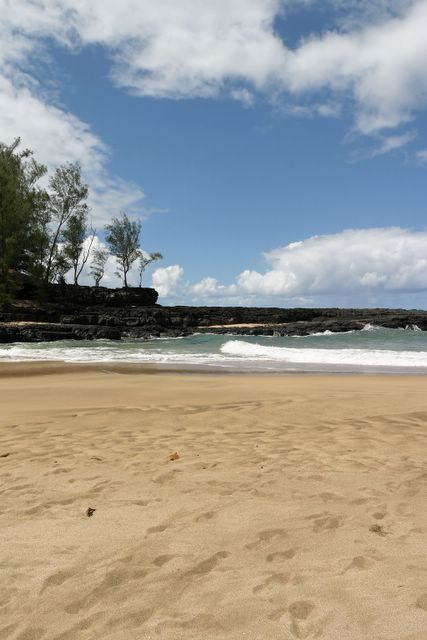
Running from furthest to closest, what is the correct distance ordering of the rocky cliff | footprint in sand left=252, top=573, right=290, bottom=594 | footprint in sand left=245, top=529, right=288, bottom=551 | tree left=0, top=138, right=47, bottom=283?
1. tree left=0, top=138, right=47, bottom=283
2. the rocky cliff
3. footprint in sand left=245, top=529, right=288, bottom=551
4. footprint in sand left=252, top=573, right=290, bottom=594

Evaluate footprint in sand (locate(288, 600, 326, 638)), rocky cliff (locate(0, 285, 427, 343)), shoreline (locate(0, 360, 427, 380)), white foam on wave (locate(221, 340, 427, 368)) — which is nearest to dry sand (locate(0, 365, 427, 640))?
footprint in sand (locate(288, 600, 326, 638))

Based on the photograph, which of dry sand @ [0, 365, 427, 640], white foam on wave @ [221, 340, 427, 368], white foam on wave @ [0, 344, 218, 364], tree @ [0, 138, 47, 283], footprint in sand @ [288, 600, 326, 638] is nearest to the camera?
footprint in sand @ [288, 600, 326, 638]

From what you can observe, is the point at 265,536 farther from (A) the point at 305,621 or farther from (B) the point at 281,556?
(A) the point at 305,621

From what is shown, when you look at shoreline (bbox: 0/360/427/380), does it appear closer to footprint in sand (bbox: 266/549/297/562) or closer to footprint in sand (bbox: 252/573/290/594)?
footprint in sand (bbox: 266/549/297/562)

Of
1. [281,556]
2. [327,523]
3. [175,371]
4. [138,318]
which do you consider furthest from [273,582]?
[138,318]

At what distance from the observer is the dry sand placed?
7.40 ft

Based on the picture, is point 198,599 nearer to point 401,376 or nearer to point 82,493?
point 82,493

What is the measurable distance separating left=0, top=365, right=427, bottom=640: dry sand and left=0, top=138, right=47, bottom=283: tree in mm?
39187

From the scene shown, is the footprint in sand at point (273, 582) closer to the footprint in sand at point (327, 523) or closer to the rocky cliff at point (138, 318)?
the footprint in sand at point (327, 523)

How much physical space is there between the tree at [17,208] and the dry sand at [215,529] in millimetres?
39187

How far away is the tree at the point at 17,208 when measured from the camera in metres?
40.8

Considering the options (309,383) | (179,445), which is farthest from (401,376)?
(179,445)

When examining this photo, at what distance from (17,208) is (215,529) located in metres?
43.8

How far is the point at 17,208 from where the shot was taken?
41219mm
